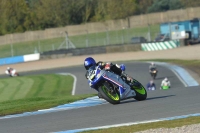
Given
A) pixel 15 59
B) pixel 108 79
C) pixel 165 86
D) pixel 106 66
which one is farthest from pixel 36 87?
pixel 15 59

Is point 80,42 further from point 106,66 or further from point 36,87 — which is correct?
point 106,66

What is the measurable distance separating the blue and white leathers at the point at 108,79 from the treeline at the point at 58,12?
61.0 m

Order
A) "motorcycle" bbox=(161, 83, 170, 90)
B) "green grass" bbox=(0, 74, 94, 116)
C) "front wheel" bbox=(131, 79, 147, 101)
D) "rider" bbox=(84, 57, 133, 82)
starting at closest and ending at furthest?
"rider" bbox=(84, 57, 133, 82), "front wheel" bbox=(131, 79, 147, 101), "motorcycle" bbox=(161, 83, 170, 90), "green grass" bbox=(0, 74, 94, 116)

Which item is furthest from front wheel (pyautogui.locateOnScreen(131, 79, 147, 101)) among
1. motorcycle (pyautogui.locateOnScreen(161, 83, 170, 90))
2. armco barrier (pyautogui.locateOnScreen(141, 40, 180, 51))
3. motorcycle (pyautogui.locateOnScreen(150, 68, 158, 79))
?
armco barrier (pyautogui.locateOnScreen(141, 40, 180, 51))

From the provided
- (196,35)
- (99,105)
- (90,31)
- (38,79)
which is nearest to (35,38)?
(90,31)

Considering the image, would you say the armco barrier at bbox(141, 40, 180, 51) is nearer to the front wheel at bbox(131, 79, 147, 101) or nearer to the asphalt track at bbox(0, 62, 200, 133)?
the asphalt track at bbox(0, 62, 200, 133)

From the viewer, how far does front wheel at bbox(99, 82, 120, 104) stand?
13016mm

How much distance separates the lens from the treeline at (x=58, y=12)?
75062 millimetres

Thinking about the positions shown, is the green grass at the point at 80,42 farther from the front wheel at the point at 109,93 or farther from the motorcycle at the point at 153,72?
the front wheel at the point at 109,93

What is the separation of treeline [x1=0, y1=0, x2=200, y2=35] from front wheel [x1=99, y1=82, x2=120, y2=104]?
61.1 metres

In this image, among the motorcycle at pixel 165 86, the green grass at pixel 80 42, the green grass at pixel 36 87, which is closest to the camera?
the motorcycle at pixel 165 86

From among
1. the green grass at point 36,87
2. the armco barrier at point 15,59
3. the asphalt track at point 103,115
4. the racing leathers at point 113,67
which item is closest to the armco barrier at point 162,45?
the armco barrier at point 15,59

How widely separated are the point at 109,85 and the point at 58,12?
220 feet

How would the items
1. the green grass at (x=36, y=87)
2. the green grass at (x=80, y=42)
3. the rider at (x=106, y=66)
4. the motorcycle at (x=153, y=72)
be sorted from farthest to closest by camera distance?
the green grass at (x=80, y=42)
the motorcycle at (x=153, y=72)
the green grass at (x=36, y=87)
the rider at (x=106, y=66)
